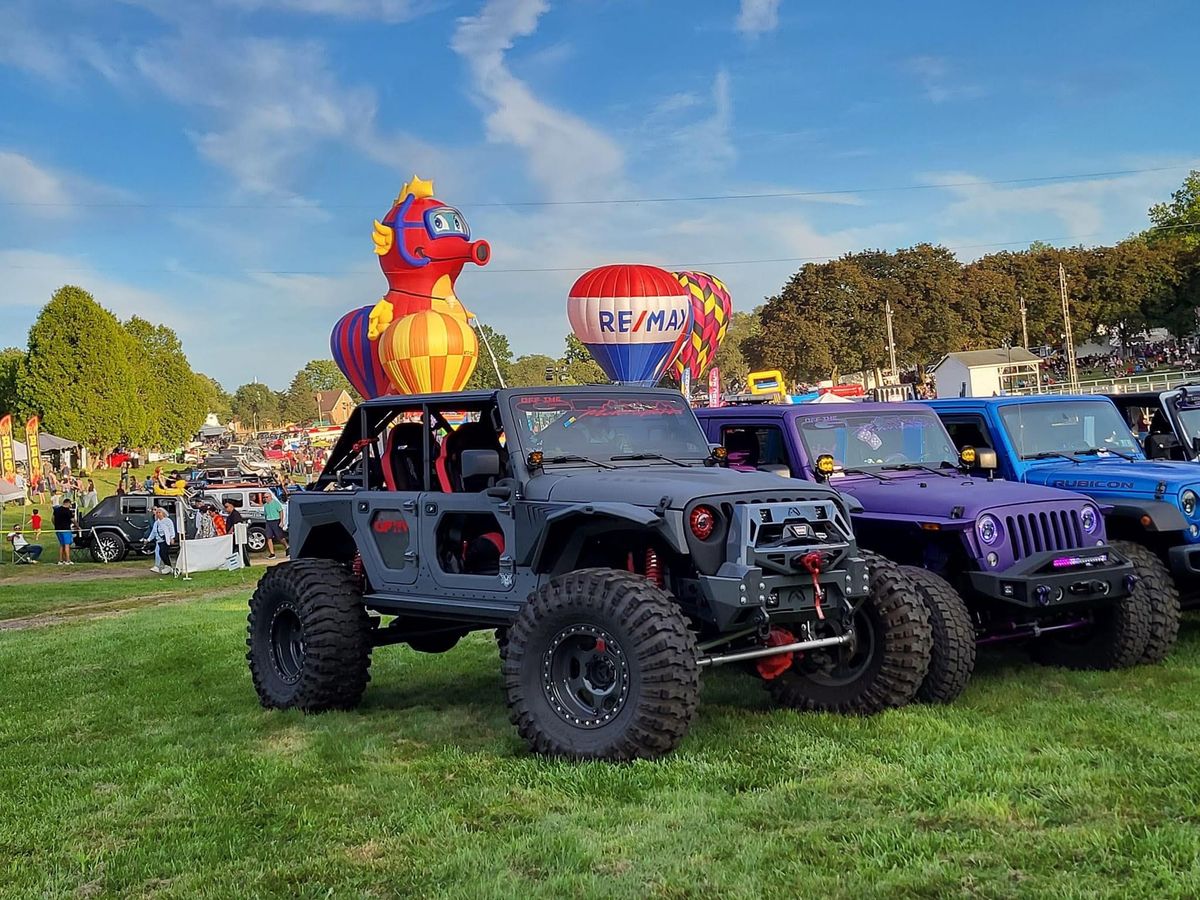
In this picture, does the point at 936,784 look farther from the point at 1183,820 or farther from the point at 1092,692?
the point at 1092,692

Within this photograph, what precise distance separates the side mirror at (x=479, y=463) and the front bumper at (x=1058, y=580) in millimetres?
3088

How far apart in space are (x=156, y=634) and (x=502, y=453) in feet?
22.7

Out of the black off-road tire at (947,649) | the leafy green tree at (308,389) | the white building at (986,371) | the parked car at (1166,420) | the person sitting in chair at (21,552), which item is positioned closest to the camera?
the black off-road tire at (947,649)

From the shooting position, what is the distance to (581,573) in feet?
19.4

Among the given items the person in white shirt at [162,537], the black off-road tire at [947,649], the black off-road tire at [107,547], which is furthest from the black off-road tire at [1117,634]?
the black off-road tire at [107,547]

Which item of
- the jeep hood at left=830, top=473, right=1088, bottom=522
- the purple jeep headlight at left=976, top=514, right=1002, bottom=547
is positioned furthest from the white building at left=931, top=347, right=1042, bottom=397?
the purple jeep headlight at left=976, top=514, right=1002, bottom=547

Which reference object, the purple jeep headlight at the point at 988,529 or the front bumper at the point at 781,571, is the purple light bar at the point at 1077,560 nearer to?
the purple jeep headlight at the point at 988,529

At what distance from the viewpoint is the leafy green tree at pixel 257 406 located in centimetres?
17262

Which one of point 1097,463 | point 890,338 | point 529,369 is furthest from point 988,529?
point 529,369

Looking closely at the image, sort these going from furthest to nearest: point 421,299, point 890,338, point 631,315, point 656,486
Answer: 1. point 890,338
2. point 631,315
3. point 421,299
4. point 656,486

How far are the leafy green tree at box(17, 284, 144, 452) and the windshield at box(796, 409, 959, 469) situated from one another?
6458cm

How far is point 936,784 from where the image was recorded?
5.09m

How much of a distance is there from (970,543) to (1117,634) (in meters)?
1.29

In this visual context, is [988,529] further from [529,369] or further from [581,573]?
[529,369]
